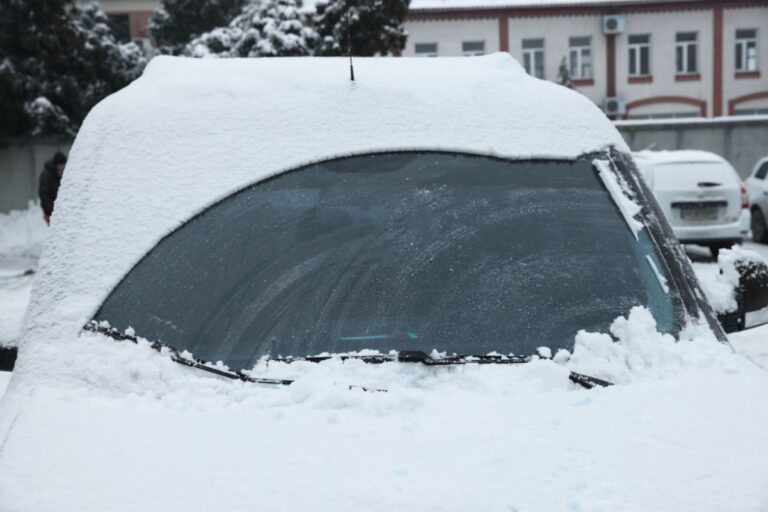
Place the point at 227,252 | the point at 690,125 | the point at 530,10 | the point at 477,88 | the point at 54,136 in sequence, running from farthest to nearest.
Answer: the point at 530,10 → the point at 690,125 → the point at 54,136 → the point at 477,88 → the point at 227,252

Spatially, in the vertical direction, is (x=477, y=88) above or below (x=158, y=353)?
above

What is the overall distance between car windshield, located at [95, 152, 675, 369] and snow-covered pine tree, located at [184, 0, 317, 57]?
56.7 ft

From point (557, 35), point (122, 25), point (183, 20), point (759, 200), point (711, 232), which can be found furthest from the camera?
point (122, 25)

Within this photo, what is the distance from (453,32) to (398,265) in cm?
3566

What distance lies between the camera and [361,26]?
2103 centimetres

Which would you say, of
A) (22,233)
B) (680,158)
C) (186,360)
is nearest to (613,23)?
(680,158)

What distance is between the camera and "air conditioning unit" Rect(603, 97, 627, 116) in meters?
37.2

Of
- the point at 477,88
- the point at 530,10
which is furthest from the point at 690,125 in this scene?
the point at 477,88

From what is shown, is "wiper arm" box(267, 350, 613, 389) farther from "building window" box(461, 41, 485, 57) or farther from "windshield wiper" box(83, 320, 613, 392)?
"building window" box(461, 41, 485, 57)

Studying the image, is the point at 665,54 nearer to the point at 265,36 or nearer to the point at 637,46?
the point at 637,46

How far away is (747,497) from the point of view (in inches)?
67.8

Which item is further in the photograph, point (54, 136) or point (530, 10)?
point (530, 10)

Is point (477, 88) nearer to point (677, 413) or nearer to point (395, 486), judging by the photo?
point (677, 413)

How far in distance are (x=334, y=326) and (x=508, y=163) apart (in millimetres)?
697
